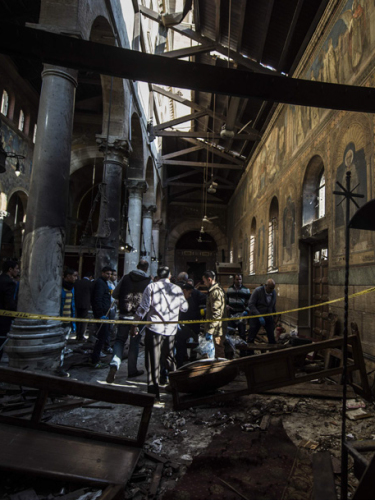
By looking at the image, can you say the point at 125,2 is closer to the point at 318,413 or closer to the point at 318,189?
the point at 318,189

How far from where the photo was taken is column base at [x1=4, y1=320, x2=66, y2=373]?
14.5 ft

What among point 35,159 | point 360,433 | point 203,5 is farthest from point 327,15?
point 360,433

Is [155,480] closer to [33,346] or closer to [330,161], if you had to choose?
[33,346]

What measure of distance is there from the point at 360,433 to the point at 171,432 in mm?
2010

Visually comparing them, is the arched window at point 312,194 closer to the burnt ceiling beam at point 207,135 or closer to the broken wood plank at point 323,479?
the burnt ceiling beam at point 207,135

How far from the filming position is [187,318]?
562 centimetres

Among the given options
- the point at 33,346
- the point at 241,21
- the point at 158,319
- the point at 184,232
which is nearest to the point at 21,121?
the point at 241,21

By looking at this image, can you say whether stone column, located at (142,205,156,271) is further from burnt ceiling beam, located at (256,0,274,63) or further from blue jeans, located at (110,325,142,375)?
blue jeans, located at (110,325,142,375)

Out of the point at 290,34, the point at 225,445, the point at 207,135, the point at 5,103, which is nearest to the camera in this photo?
the point at 225,445

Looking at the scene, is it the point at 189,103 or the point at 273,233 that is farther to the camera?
the point at 189,103

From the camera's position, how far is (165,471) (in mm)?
2588

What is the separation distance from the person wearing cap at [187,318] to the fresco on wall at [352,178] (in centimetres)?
302

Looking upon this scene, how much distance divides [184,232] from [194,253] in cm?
216

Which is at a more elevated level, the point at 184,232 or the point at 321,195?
the point at 184,232
